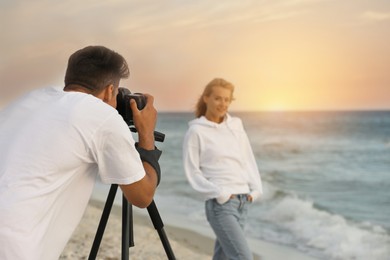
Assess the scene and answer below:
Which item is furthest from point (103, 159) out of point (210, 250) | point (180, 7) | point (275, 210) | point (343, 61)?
point (343, 61)

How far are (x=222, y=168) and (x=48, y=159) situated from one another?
1.67 m

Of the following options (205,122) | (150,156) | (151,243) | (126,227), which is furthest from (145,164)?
(151,243)

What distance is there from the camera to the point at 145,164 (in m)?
1.40

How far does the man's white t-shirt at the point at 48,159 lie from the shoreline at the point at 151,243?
2.74 metres

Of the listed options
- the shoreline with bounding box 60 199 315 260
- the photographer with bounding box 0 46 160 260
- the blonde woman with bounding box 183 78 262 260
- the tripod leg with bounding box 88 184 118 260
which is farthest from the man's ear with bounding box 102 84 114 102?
the shoreline with bounding box 60 199 315 260

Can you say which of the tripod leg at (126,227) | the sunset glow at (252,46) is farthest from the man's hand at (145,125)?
the sunset glow at (252,46)

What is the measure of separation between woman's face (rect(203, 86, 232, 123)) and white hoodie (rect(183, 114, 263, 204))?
0.04m

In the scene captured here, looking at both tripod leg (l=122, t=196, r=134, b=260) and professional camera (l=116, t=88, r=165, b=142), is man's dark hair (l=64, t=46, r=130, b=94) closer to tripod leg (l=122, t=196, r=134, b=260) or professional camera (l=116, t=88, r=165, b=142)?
professional camera (l=116, t=88, r=165, b=142)

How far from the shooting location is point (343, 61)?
28.0 meters

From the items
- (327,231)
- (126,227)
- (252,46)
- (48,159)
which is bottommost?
(327,231)

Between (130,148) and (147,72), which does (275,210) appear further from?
(147,72)

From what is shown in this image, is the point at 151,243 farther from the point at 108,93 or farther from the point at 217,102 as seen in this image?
the point at 108,93

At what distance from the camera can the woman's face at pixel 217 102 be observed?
2.96m

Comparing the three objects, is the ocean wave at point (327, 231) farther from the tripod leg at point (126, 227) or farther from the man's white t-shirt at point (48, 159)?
the man's white t-shirt at point (48, 159)
